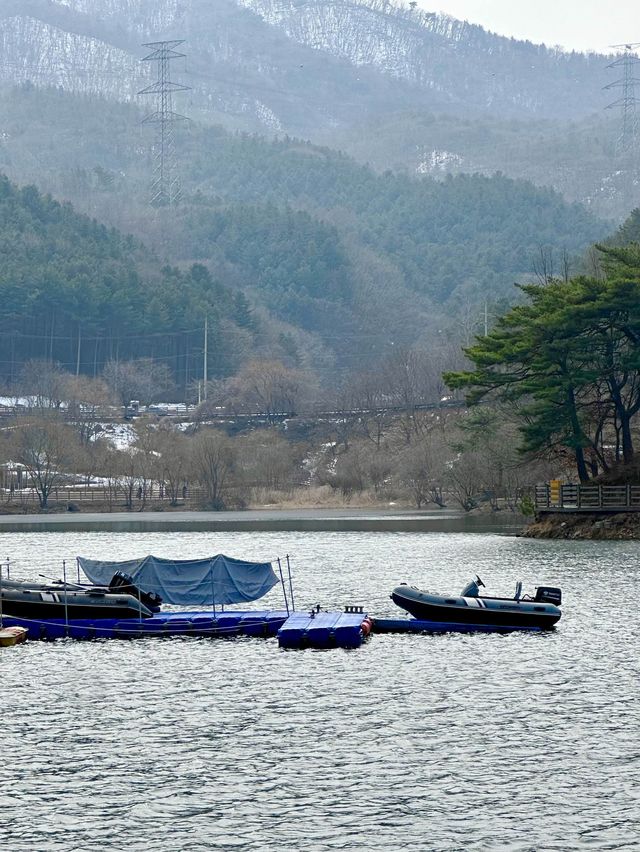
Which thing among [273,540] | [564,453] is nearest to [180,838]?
[273,540]

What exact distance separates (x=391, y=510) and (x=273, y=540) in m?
48.5

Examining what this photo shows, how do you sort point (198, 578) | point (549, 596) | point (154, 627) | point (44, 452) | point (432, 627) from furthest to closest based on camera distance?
point (44, 452) < point (198, 578) < point (549, 596) < point (432, 627) < point (154, 627)

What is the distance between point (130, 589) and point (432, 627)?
11053 millimetres

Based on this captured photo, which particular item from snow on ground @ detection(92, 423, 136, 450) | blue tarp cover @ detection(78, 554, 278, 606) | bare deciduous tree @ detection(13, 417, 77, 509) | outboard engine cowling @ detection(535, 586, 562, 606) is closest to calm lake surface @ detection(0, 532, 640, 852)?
outboard engine cowling @ detection(535, 586, 562, 606)

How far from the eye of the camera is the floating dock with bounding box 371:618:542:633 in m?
51.7

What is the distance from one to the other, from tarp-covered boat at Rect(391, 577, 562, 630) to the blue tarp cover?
5.27 metres

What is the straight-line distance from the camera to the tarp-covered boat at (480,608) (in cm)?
5153

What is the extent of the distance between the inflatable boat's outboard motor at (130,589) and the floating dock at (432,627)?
8.15 meters

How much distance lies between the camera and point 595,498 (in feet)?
301

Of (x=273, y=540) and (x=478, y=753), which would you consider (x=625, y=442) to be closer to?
(x=273, y=540)

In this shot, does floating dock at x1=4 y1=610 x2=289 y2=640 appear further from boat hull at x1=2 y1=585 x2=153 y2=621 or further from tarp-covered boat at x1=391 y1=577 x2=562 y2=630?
tarp-covered boat at x1=391 y1=577 x2=562 y2=630

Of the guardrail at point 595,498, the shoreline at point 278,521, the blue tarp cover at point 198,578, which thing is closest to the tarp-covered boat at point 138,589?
the blue tarp cover at point 198,578

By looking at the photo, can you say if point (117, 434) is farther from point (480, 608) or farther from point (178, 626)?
point (480, 608)

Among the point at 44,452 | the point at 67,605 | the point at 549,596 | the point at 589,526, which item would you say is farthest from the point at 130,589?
the point at 44,452
